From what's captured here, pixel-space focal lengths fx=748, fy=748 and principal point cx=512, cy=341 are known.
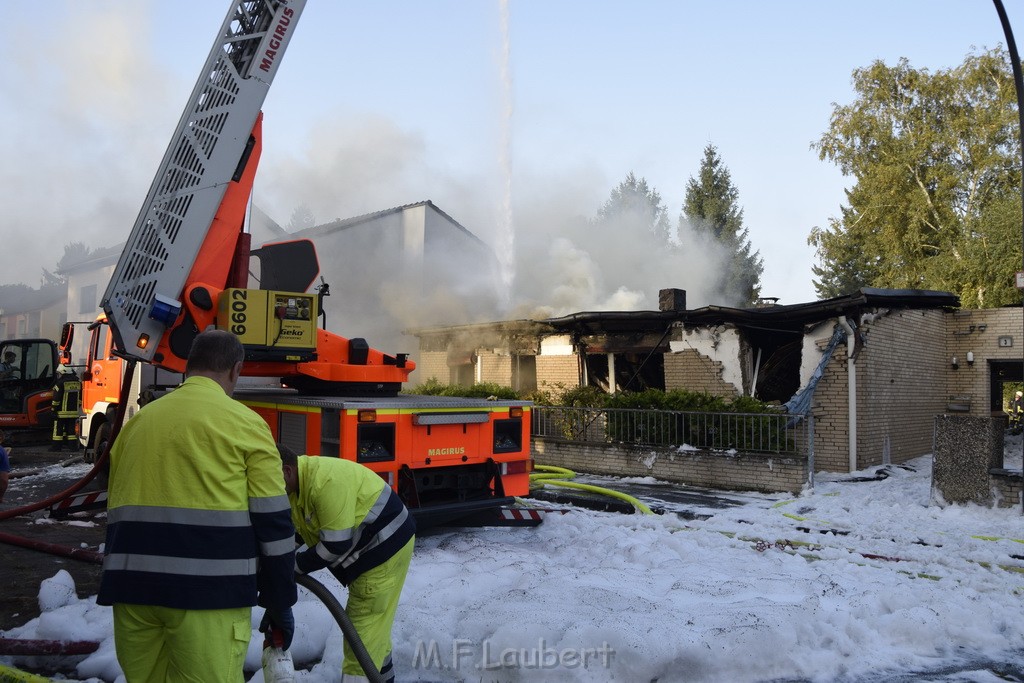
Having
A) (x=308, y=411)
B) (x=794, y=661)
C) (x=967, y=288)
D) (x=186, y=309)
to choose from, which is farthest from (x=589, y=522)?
(x=967, y=288)

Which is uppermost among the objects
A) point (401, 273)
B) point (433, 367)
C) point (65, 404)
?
point (401, 273)

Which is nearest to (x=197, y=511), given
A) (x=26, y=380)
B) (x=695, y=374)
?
(x=695, y=374)

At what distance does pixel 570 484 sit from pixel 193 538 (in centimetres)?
806

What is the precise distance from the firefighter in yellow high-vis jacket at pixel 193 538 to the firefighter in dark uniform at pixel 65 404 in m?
14.9

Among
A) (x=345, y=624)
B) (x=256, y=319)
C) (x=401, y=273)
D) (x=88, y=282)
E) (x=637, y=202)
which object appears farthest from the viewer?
(x=637, y=202)

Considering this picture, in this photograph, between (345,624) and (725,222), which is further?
(725,222)

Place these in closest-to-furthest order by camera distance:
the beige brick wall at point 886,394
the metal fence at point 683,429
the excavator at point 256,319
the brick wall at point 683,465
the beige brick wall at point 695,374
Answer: the excavator at point 256,319 → the brick wall at point 683,465 → the metal fence at point 683,429 → the beige brick wall at point 886,394 → the beige brick wall at point 695,374

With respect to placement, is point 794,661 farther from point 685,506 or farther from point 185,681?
point 685,506

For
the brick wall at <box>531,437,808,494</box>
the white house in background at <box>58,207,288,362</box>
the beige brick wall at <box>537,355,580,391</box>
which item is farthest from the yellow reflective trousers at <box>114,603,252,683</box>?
the white house in background at <box>58,207,288,362</box>

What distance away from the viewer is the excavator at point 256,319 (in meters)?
6.93

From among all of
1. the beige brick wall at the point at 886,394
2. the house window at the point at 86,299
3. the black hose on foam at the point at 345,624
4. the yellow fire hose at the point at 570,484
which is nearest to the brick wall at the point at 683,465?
the yellow fire hose at the point at 570,484

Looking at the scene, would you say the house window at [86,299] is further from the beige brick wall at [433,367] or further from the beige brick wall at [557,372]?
the beige brick wall at [557,372]

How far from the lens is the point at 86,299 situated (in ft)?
128

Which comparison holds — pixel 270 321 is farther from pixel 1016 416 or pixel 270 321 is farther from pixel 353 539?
pixel 1016 416
